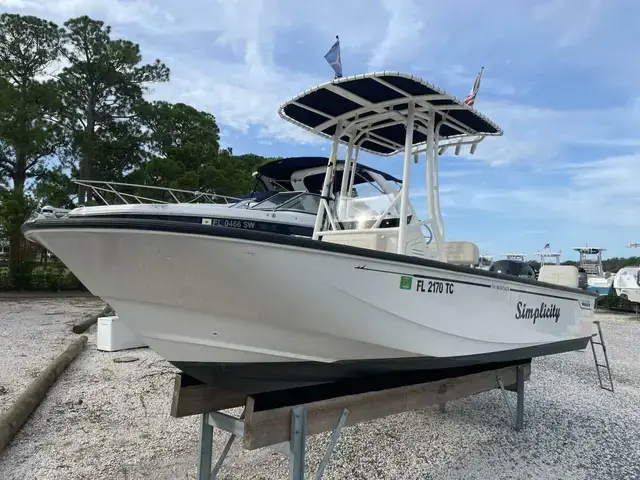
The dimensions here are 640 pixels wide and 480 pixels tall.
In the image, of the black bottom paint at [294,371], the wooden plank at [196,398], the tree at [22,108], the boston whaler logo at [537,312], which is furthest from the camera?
the tree at [22,108]

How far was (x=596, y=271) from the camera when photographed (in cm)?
2183

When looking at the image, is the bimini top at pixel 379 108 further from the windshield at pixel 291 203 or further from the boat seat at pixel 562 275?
the windshield at pixel 291 203

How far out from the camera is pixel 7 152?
56.5 feet

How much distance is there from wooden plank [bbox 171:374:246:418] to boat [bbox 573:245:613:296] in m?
21.5

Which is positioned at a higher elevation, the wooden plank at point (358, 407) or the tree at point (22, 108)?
the tree at point (22, 108)

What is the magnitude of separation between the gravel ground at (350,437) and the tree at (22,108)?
1065cm

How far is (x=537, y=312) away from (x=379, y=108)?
2334mm

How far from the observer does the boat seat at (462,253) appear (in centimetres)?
450

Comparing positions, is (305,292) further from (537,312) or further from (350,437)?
(537,312)

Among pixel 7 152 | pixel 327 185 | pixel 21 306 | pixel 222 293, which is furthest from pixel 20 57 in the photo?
pixel 222 293

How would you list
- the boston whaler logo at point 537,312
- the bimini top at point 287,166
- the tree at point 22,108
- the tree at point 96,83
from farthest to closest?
the tree at point 96,83
the tree at point 22,108
the bimini top at point 287,166
the boston whaler logo at point 537,312

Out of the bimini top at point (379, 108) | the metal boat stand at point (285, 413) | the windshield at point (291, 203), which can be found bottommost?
the metal boat stand at point (285, 413)

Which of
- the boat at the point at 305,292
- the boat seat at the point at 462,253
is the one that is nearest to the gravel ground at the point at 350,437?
the boat at the point at 305,292

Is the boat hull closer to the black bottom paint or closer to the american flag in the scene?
the black bottom paint
